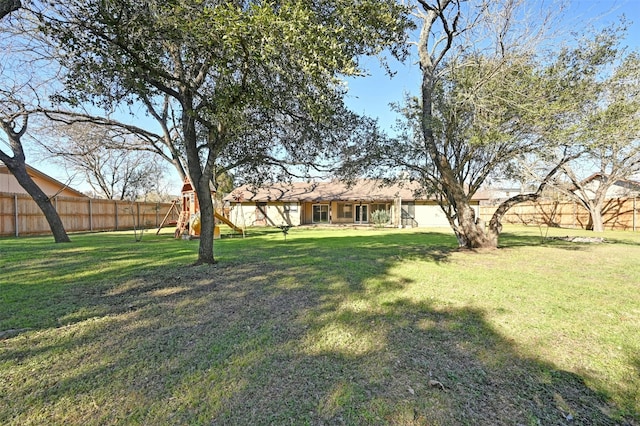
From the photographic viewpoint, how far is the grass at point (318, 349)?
2.18 m

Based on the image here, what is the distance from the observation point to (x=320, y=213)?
87.1 feet

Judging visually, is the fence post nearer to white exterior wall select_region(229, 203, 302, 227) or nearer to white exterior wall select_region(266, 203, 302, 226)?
white exterior wall select_region(229, 203, 302, 227)

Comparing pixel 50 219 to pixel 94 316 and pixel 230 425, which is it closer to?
pixel 94 316

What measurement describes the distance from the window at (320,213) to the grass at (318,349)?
801 inches

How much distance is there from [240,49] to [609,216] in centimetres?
2421

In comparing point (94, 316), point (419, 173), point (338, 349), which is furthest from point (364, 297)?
point (419, 173)

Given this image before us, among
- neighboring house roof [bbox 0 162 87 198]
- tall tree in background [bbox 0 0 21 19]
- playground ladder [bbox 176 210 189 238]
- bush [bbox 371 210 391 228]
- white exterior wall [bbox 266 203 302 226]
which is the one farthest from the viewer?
white exterior wall [bbox 266 203 302 226]

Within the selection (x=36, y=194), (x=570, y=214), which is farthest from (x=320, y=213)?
(x=36, y=194)

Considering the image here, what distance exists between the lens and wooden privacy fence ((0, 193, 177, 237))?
571 inches

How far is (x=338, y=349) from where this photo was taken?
304 cm

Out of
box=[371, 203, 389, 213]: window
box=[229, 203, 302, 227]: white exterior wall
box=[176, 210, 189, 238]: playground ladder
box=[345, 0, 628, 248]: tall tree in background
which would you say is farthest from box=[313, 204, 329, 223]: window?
box=[345, 0, 628, 248]: tall tree in background

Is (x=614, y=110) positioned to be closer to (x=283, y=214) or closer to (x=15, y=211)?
(x=283, y=214)

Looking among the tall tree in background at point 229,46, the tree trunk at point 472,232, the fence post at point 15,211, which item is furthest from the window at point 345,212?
the tall tree in background at point 229,46

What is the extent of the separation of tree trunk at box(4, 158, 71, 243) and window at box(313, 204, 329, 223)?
57.5 feet
